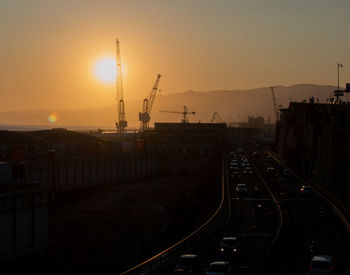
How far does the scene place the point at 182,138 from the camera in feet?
399

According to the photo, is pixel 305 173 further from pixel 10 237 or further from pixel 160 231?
pixel 10 237

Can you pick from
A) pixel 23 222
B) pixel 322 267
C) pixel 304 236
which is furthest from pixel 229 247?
pixel 23 222

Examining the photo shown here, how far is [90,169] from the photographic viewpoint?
58531 millimetres

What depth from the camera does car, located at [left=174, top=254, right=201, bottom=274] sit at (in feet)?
76.4

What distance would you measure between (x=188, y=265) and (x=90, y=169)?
36307mm

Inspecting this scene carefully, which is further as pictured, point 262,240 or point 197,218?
point 197,218

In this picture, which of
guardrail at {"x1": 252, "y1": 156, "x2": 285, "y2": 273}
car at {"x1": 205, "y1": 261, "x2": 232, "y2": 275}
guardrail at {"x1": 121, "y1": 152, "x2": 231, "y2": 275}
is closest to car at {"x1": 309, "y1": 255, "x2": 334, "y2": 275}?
guardrail at {"x1": 252, "y1": 156, "x2": 285, "y2": 273}

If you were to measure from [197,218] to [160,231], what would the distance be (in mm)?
3632

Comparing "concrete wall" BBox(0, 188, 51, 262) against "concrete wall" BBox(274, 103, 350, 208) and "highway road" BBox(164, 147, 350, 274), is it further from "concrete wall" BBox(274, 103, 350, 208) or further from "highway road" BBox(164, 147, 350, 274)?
"concrete wall" BBox(274, 103, 350, 208)

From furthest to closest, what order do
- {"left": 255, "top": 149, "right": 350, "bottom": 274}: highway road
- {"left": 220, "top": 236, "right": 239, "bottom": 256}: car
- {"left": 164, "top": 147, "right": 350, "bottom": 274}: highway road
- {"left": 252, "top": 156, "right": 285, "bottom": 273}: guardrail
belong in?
{"left": 220, "top": 236, "right": 239, "bottom": 256}: car → {"left": 164, "top": 147, "right": 350, "bottom": 274}: highway road → {"left": 252, "top": 156, "right": 285, "bottom": 273}: guardrail → {"left": 255, "top": 149, "right": 350, "bottom": 274}: highway road

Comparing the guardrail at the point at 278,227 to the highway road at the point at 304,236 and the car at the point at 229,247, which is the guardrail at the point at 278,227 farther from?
the car at the point at 229,247

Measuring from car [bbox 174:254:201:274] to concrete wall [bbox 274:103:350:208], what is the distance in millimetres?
23028

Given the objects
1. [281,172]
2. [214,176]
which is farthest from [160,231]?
[281,172]

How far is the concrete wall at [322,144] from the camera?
49.9m
